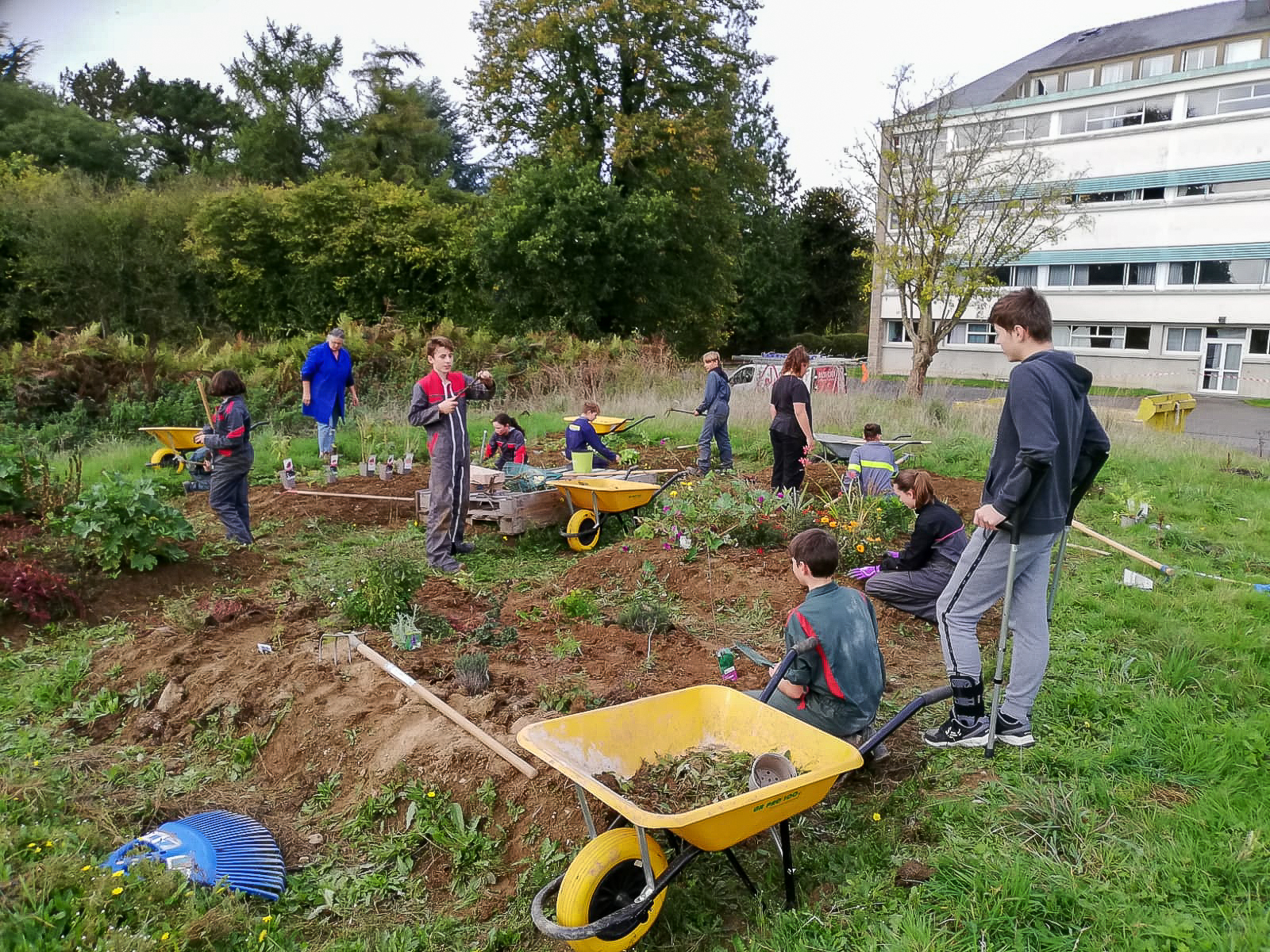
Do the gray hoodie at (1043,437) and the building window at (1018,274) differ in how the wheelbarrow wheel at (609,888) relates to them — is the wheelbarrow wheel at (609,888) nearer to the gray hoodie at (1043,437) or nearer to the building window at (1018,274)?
the gray hoodie at (1043,437)

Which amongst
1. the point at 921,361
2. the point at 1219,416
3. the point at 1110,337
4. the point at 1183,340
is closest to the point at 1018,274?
the point at 1110,337

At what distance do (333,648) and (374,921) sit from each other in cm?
191

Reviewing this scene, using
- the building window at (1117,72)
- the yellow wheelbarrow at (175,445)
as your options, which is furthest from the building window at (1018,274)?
the yellow wheelbarrow at (175,445)

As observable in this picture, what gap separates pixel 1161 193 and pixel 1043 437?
3432 centimetres

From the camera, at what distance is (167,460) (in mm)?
10281

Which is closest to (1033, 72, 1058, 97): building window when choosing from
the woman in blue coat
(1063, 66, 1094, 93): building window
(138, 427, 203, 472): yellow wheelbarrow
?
(1063, 66, 1094, 93): building window

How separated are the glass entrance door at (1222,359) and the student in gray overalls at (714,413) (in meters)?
28.2

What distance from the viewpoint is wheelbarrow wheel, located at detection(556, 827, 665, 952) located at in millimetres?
2543

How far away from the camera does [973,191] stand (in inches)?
915

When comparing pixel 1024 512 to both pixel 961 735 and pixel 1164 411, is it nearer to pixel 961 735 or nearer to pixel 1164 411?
pixel 961 735

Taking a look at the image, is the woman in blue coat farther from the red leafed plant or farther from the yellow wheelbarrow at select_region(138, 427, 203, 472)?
the red leafed plant

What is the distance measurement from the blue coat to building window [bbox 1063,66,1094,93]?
3398cm

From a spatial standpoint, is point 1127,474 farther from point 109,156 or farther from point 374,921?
point 109,156

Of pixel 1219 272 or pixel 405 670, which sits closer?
→ pixel 405 670
